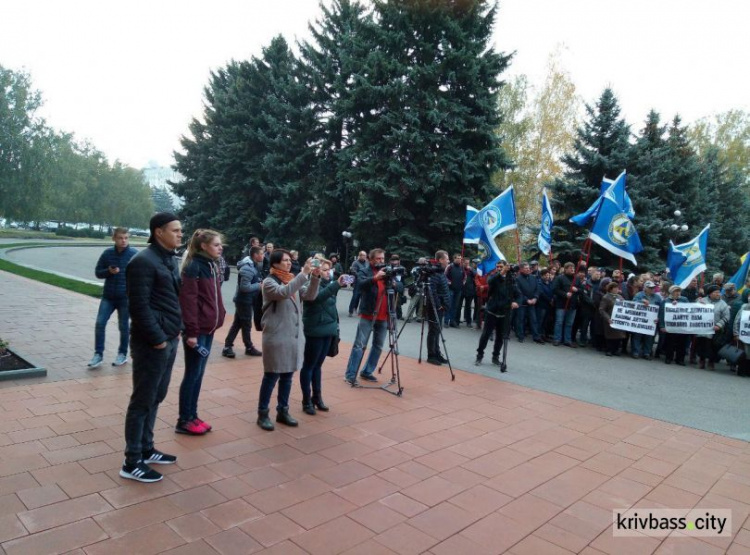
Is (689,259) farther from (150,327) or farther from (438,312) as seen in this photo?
(150,327)

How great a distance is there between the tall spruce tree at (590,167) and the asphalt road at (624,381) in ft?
30.1

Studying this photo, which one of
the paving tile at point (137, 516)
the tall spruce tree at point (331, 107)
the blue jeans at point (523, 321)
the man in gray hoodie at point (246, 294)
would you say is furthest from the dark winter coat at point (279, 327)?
the tall spruce tree at point (331, 107)

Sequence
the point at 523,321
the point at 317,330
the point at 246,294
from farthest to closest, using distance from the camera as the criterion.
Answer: the point at 523,321 → the point at 246,294 → the point at 317,330

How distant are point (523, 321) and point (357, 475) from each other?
28.4ft

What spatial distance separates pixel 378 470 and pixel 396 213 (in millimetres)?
16830

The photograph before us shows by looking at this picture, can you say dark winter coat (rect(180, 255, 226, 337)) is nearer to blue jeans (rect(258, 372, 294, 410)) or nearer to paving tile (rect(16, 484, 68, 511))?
blue jeans (rect(258, 372, 294, 410))

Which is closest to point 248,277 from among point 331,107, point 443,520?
point 443,520

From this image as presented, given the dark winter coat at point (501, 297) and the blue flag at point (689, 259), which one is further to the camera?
the blue flag at point (689, 259)

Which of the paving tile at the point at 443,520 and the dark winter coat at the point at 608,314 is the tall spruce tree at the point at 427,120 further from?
the paving tile at the point at 443,520

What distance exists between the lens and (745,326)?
31.0 feet

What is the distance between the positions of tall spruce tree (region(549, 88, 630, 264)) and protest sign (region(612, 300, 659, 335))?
871cm

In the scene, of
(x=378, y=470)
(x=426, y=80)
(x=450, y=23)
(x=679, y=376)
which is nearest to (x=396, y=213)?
(x=426, y=80)

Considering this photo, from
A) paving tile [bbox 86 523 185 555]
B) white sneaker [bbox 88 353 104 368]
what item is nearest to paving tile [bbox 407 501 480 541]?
paving tile [bbox 86 523 185 555]

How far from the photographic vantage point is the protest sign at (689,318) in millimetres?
10125
